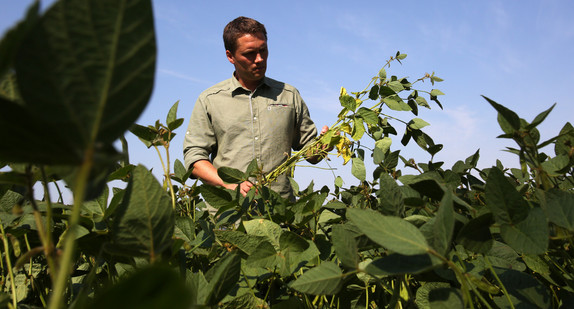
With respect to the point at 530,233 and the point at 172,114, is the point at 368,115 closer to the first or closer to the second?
the point at 172,114

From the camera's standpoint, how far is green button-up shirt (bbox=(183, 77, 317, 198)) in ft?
12.7

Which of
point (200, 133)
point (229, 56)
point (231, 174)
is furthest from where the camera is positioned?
point (229, 56)

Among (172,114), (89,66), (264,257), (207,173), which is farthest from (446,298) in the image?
(207,173)

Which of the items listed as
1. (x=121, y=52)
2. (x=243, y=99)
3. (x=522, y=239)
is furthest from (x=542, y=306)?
(x=243, y=99)

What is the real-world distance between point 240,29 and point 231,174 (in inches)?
116

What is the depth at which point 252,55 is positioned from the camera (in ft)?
12.9

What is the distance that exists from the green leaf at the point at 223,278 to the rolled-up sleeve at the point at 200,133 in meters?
3.12

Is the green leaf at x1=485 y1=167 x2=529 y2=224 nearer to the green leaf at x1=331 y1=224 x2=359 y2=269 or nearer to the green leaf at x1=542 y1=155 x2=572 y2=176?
the green leaf at x1=331 y1=224 x2=359 y2=269

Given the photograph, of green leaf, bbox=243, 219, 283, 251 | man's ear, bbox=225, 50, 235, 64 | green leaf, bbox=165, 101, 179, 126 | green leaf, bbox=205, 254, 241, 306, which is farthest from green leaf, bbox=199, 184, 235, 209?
man's ear, bbox=225, 50, 235, 64

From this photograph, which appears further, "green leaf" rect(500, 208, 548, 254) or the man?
the man

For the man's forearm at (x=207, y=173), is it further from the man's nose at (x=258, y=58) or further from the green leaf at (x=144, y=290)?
the green leaf at (x=144, y=290)

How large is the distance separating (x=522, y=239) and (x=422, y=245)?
0.63ft

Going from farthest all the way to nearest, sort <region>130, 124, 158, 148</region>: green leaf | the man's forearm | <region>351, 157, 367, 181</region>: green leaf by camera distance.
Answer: the man's forearm < <region>351, 157, 367, 181</region>: green leaf < <region>130, 124, 158, 148</region>: green leaf

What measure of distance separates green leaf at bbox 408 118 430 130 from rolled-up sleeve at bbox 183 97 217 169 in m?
2.30
